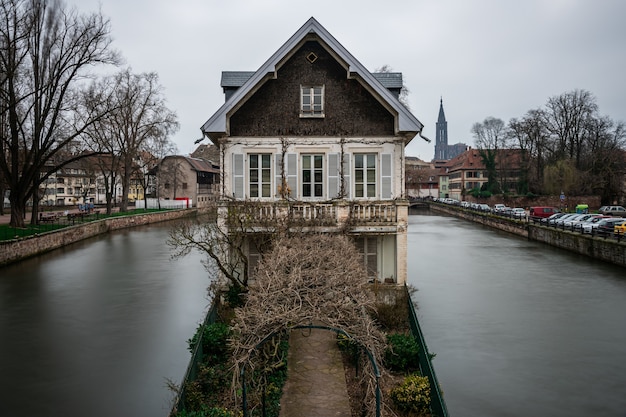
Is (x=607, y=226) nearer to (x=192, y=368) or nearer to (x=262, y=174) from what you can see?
(x=262, y=174)

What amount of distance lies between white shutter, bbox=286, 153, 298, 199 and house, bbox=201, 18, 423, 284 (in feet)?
0.12

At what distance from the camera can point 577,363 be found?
14578mm

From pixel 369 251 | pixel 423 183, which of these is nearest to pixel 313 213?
pixel 369 251

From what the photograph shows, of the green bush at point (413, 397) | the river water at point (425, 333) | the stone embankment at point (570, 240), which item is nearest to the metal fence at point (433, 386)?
the green bush at point (413, 397)

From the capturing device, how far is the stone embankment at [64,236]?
29859 millimetres

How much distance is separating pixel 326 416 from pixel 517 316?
507 inches

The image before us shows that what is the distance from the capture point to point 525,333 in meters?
17.5

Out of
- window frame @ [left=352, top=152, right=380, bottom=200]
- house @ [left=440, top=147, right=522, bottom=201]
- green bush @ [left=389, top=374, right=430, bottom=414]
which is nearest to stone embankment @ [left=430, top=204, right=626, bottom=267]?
window frame @ [left=352, top=152, right=380, bottom=200]

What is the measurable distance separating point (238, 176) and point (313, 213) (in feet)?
10.0

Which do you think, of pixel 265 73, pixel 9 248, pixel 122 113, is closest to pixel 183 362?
pixel 265 73

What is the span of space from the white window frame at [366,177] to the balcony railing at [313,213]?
26.5 inches

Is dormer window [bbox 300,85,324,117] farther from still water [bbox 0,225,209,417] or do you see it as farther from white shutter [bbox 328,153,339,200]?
still water [bbox 0,225,209,417]

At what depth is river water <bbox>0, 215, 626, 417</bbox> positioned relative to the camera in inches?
488

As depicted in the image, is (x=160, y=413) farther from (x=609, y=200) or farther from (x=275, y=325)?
(x=609, y=200)
